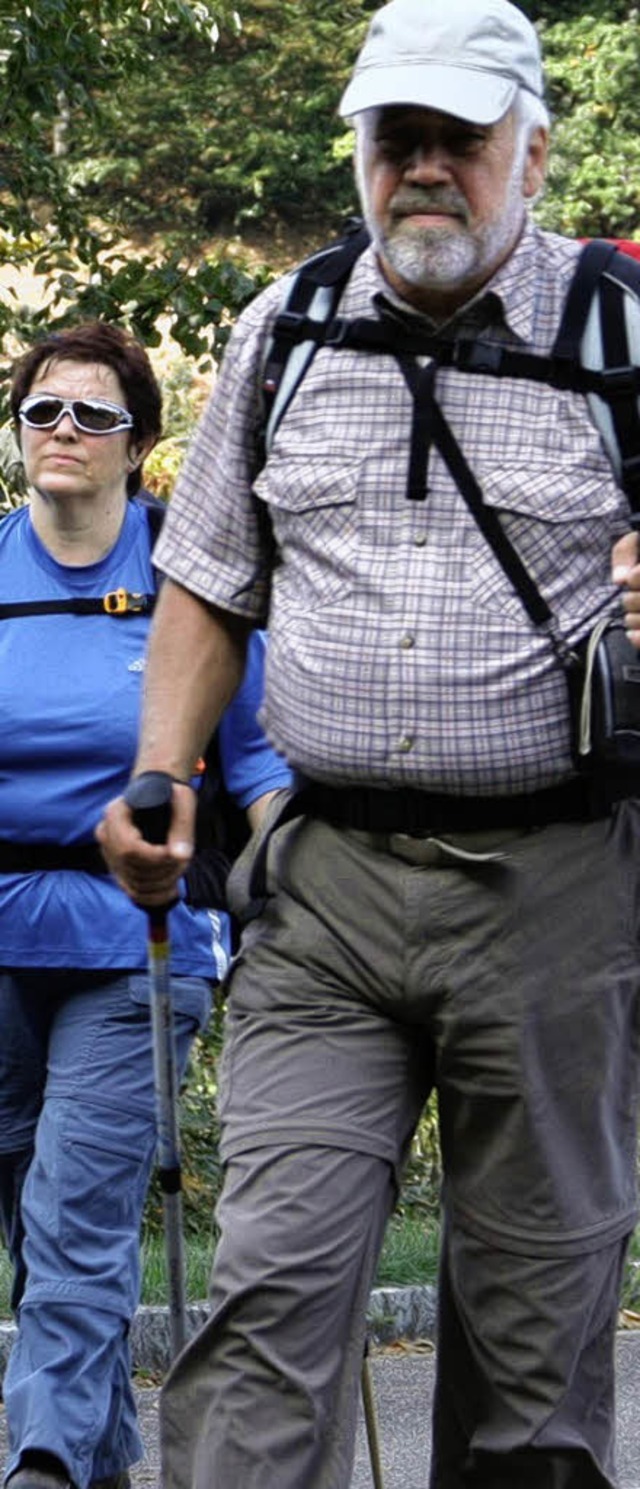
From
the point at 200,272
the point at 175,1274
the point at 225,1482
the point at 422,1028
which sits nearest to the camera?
the point at 225,1482

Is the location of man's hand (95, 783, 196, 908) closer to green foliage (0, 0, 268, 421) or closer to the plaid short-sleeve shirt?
the plaid short-sleeve shirt

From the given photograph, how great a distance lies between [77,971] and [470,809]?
140 centimetres

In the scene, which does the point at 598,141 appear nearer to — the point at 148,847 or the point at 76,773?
the point at 76,773

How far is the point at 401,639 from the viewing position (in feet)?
11.4

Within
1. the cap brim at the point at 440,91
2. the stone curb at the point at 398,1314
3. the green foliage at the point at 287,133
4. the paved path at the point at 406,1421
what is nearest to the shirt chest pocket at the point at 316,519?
the cap brim at the point at 440,91

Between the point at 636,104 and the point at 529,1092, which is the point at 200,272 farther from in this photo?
the point at 636,104

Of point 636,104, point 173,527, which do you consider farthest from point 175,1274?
point 636,104

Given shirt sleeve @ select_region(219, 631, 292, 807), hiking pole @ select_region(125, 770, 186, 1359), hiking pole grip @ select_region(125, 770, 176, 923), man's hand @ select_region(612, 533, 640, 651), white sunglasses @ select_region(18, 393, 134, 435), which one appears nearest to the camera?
man's hand @ select_region(612, 533, 640, 651)

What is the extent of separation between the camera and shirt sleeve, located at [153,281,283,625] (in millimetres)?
3697

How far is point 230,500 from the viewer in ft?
12.3

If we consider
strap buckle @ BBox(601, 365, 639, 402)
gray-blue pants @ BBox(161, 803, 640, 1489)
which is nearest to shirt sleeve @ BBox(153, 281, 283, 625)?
gray-blue pants @ BBox(161, 803, 640, 1489)

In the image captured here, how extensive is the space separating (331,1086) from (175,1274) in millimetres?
619

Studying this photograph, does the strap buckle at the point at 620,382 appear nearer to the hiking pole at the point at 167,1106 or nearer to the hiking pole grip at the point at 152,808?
the hiking pole grip at the point at 152,808

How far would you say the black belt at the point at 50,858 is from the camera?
4824 mm
